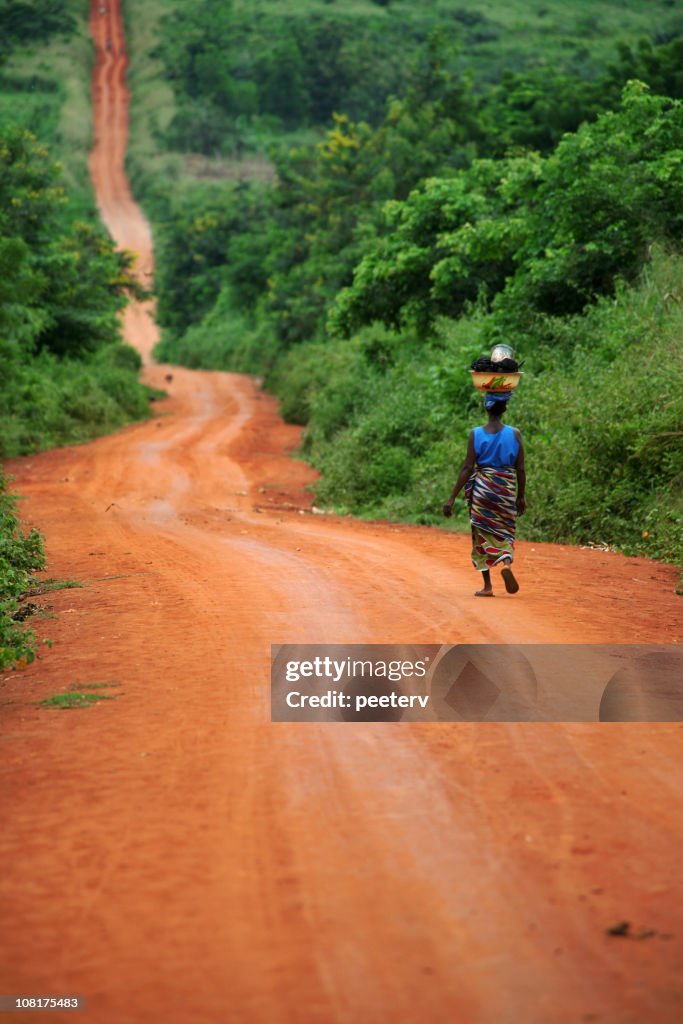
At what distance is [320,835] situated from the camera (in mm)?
4613

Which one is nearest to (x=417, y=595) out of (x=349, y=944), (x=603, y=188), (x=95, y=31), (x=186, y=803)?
(x=186, y=803)

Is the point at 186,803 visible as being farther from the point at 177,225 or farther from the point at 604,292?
the point at 177,225

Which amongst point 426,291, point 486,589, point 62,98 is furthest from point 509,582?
point 62,98

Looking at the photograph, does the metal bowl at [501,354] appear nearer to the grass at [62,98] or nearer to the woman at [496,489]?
the woman at [496,489]

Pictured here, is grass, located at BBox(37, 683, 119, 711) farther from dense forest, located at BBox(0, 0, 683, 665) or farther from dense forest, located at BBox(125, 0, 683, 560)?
dense forest, located at BBox(125, 0, 683, 560)

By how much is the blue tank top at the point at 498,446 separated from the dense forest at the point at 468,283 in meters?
2.99

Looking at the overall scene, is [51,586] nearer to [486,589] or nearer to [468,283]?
[486,589]

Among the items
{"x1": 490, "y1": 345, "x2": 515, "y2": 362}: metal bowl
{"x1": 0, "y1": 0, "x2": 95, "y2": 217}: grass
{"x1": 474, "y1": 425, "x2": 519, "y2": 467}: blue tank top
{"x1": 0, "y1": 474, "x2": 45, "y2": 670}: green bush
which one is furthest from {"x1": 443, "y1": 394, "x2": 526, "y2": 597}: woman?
{"x1": 0, "y1": 0, "x2": 95, "y2": 217}: grass

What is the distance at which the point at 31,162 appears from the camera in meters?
31.4

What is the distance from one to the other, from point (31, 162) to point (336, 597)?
25.7 metres

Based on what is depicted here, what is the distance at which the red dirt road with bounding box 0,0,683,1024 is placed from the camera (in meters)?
3.55

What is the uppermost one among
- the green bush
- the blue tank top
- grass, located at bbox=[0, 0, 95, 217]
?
grass, located at bbox=[0, 0, 95, 217]

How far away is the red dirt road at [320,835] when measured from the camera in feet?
11.6

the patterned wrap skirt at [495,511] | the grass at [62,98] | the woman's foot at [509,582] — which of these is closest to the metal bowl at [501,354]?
the patterned wrap skirt at [495,511]
